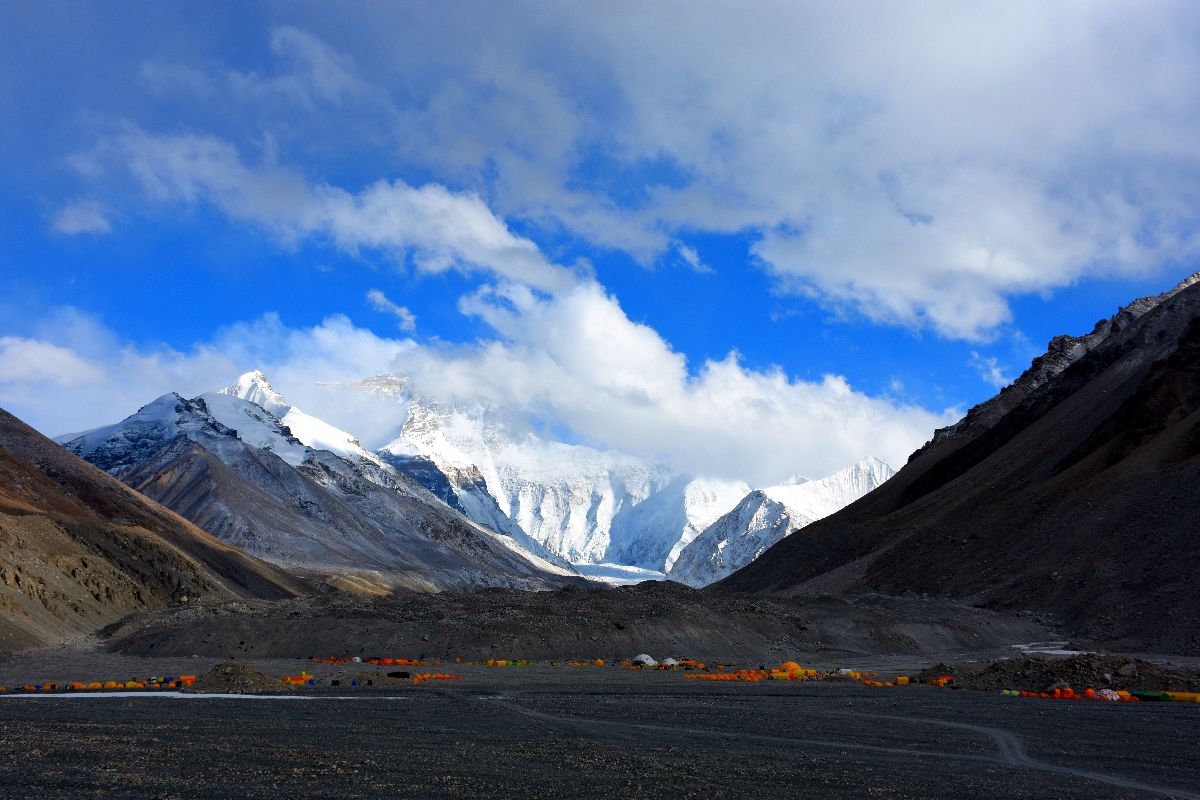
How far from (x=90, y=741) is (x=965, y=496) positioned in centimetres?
9278

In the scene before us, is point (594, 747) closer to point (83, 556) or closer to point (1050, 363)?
point (83, 556)

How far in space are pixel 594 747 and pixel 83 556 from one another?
68.1m

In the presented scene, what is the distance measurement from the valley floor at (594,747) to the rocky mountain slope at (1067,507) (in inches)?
1289

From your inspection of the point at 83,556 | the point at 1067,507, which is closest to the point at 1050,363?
the point at 1067,507

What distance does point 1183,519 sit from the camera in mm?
66312

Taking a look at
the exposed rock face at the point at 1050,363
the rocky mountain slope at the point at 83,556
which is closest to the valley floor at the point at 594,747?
the rocky mountain slope at the point at 83,556

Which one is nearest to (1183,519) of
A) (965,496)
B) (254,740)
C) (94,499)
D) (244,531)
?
(965,496)

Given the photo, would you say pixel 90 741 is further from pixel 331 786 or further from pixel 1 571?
pixel 1 571

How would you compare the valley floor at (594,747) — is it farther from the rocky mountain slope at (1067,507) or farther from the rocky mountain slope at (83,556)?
the rocky mountain slope at (83,556)

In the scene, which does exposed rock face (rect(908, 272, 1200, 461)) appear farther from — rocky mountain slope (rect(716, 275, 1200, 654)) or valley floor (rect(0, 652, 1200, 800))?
valley floor (rect(0, 652, 1200, 800))

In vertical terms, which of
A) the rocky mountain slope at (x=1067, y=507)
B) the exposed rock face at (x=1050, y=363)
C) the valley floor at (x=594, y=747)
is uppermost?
the exposed rock face at (x=1050, y=363)

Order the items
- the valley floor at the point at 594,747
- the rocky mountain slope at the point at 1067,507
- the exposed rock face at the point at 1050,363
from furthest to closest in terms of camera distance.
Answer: the exposed rock face at the point at 1050,363 < the rocky mountain slope at the point at 1067,507 < the valley floor at the point at 594,747

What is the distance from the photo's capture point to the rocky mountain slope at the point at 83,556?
6212 cm

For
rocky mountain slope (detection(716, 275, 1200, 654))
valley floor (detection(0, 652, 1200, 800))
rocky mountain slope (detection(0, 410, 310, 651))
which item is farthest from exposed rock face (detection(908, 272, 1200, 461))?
valley floor (detection(0, 652, 1200, 800))
